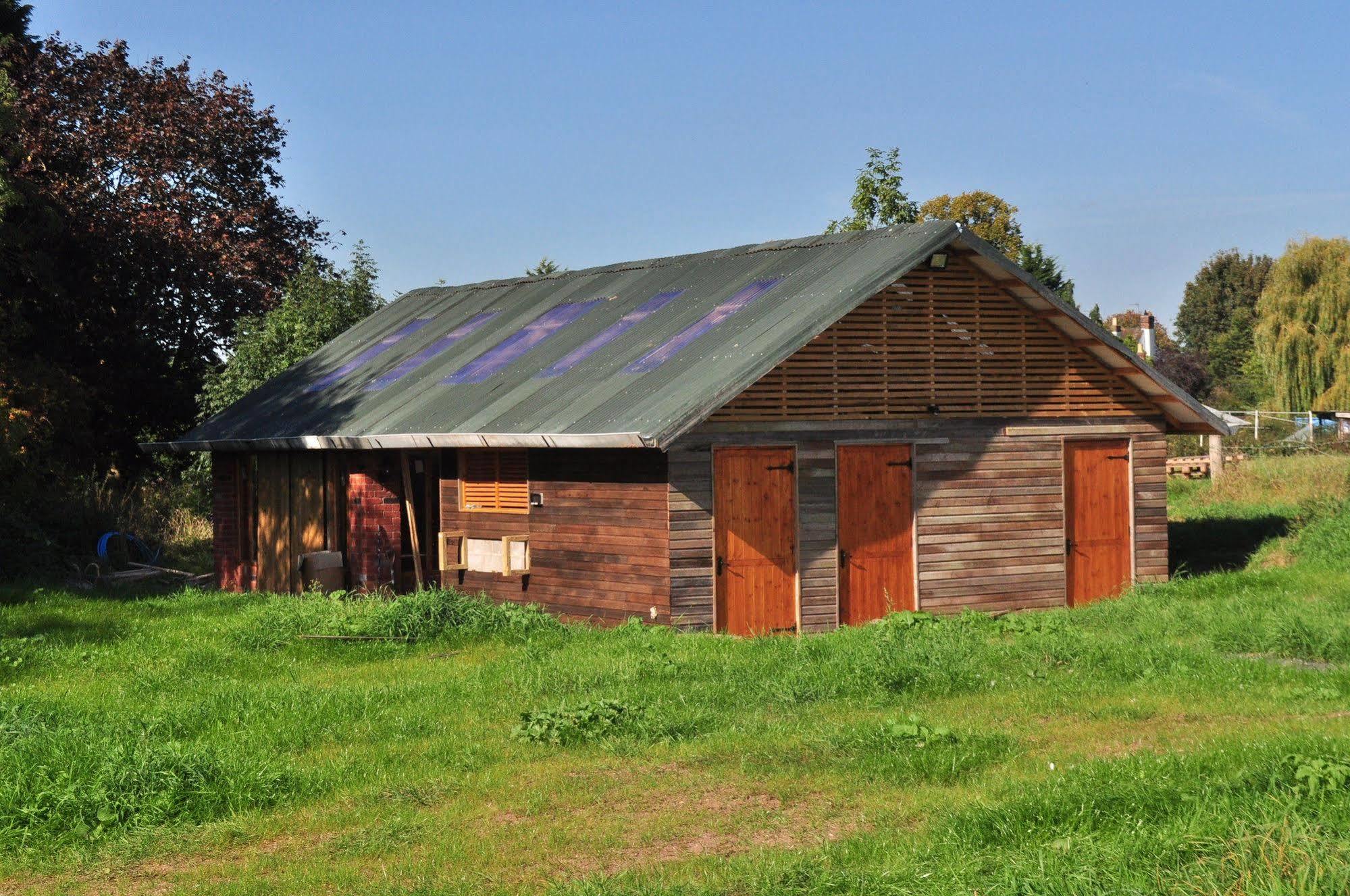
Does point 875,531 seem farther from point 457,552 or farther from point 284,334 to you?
point 284,334

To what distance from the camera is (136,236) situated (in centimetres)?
3222

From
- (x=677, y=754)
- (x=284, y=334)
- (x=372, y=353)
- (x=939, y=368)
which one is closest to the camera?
(x=677, y=754)

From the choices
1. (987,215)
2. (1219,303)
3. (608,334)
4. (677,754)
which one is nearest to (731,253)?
(608,334)

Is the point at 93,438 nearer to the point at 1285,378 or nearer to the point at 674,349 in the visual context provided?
the point at 674,349

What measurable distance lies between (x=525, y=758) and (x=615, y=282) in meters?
13.4

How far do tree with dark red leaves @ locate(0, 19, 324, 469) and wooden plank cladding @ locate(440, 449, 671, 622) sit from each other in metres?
13.8

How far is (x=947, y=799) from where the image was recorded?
27.4 feet

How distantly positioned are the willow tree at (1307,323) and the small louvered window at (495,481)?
4166 cm

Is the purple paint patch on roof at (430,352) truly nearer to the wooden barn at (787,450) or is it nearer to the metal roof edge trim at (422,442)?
the wooden barn at (787,450)

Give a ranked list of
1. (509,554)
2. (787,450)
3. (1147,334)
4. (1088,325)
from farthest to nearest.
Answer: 1. (1147,334)
2. (509,554)
3. (1088,325)
4. (787,450)

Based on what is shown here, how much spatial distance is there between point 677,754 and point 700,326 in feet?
31.2

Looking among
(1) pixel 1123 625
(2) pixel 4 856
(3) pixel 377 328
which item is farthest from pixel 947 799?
(3) pixel 377 328

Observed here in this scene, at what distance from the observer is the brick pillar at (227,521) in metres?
24.0

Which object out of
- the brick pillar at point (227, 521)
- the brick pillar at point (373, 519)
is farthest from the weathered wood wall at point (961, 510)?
the brick pillar at point (227, 521)
